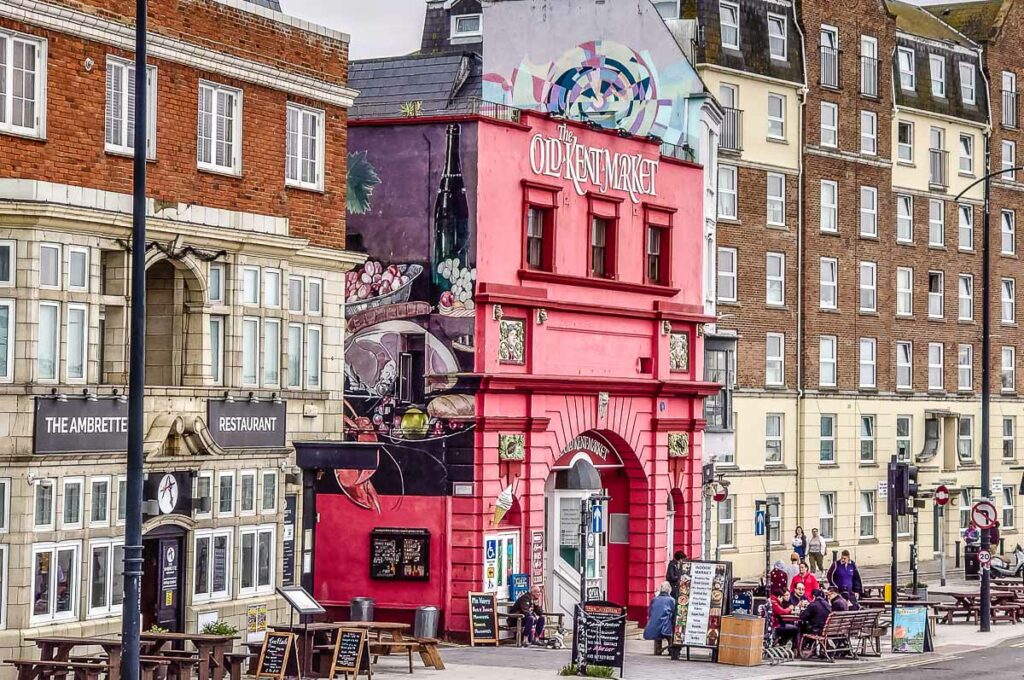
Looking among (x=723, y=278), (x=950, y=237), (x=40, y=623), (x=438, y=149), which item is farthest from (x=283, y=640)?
(x=950, y=237)

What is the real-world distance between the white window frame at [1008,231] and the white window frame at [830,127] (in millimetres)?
11889

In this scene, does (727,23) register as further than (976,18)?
No

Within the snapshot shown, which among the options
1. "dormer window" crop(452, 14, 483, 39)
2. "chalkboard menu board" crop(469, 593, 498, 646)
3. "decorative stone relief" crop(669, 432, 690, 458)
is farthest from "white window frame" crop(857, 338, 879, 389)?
"chalkboard menu board" crop(469, 593, 498, 646)

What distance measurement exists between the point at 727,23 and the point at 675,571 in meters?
25.6

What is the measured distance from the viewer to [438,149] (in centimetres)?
3816

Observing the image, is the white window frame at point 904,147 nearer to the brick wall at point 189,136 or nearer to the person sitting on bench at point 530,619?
the person sitting on bench at point 530,619

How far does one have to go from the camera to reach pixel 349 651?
1137 inches

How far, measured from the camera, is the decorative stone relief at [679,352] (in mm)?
43781

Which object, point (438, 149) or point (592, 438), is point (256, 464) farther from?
point (592, 438)

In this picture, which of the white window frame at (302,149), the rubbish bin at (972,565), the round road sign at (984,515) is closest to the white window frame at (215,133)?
the white window frame at (302,149)

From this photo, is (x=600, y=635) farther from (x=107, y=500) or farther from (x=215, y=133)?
(x=215, y=133)

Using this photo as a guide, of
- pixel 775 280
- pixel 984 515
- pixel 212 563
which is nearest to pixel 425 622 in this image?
pixel 212 563

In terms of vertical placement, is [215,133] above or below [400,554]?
above

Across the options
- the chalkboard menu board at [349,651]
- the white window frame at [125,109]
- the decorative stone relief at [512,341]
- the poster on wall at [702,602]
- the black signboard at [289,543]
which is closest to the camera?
the chalkboard menu board at [349,651]
